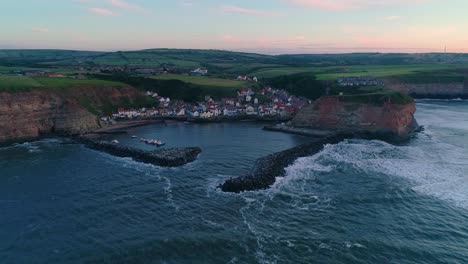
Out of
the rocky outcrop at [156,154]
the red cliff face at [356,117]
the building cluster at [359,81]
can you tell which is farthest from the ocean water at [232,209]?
the building cluster at [359,81]

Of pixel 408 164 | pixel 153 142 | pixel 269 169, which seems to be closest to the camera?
pixel 269 169

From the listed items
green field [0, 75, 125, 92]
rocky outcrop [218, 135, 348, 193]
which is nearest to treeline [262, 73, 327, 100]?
rocky outcrop [218, 135, 348, 193]

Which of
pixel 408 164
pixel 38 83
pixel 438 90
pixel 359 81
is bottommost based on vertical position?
pixel 408 164

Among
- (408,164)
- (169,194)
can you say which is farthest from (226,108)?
(169,194)

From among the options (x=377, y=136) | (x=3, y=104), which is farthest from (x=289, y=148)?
(x=3, y=104)

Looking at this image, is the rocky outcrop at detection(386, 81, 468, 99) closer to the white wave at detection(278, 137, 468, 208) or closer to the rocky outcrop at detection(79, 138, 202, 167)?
the white wave at detection(278, 137, 468, 208)

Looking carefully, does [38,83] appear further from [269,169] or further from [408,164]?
[408,164]

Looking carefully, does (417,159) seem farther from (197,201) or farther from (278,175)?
(197,201)
